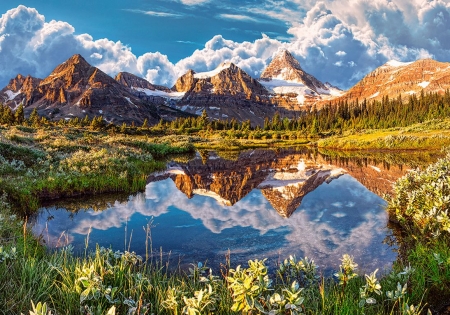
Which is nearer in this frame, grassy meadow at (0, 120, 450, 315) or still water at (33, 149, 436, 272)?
grassy meadow at (0, 120, 450, 315)

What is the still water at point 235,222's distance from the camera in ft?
35.5

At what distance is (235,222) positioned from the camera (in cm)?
1462

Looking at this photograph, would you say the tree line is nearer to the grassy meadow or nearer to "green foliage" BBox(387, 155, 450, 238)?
the grassy meadow

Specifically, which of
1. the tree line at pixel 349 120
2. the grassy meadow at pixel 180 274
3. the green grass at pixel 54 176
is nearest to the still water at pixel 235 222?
the grassy meadow at pixel 180 274

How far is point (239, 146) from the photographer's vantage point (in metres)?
72.9

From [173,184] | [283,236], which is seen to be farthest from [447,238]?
[173,184]

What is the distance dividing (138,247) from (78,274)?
600 cm

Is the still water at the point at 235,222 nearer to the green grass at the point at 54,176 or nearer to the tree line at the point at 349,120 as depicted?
the green grass at the point at 54,176

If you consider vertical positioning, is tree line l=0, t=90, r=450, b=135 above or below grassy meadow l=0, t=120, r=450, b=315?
above

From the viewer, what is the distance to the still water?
10820mm

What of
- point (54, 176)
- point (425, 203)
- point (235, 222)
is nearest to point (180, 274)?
point (235, 222)

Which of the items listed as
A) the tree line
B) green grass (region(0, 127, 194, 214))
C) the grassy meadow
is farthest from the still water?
the tree line

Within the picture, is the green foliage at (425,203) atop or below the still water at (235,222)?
atop

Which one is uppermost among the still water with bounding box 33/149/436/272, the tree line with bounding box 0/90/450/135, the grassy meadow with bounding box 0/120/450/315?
the tree line with bounding box 0/90/450/135
